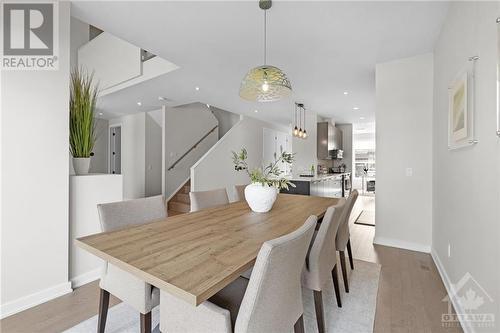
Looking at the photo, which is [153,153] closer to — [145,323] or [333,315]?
[145,323]

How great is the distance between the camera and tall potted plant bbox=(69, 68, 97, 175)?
229 cm

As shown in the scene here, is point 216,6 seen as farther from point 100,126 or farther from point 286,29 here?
point 100,126

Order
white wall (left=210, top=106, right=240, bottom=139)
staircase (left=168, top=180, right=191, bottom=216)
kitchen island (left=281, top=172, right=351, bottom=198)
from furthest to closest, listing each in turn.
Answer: white wall (left=210, top=106, right=240, bottom=139) → staircase (left=168, top=180, right=191, bottom=216) → kitchen island (left=281, top=172, right=351, bottom=198)

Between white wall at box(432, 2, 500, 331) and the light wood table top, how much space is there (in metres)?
0.99

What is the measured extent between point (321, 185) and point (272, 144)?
344 cm

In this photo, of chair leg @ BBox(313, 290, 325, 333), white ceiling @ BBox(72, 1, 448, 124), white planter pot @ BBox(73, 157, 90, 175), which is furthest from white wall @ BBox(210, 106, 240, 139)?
chair leg @ BBox(313, 290, 325, 333)

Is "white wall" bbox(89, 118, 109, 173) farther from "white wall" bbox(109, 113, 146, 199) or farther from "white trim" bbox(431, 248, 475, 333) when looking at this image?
"white trim" bbox(431, 248, 475, 333)

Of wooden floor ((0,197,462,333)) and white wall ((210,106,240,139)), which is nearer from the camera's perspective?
wooden floor ((0,197,462,333))

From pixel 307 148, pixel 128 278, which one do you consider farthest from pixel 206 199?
pixel 307 148

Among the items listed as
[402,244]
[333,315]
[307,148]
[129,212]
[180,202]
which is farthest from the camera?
[307,148]

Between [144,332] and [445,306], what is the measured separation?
7.46ft

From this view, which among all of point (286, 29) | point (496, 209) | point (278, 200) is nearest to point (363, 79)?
point (286, 29)

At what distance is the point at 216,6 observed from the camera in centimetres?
222

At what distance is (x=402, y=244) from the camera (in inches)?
129
